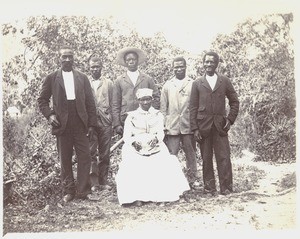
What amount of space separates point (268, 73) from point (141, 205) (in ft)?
6.78

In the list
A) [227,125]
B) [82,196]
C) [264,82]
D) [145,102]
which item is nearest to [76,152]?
[82,196]

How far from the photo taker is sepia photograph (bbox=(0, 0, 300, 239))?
542cm

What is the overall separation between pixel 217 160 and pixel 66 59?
2.01m

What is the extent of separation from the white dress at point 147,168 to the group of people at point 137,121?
0.01 m

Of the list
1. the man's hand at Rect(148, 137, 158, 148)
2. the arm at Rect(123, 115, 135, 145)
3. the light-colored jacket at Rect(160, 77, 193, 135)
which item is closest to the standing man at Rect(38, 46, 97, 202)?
the arm at Rect(123, 115, 135, 145)

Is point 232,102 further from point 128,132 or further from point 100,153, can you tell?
point 100,153

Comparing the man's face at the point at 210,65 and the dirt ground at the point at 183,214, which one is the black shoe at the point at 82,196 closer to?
the dirt ground at the point at 183,214

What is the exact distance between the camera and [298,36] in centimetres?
561

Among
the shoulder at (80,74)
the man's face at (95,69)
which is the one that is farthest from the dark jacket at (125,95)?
the shoulder at (80,74)

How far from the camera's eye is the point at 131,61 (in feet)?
18.3

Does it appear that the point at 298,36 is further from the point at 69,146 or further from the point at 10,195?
the point at 10,195

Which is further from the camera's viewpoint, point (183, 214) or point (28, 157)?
point (28, 157)

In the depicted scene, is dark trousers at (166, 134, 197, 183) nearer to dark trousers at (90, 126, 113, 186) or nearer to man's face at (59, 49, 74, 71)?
dark trousers at (90, 126, 113, 186)

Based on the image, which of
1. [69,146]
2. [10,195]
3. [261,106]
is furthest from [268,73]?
[10,195]
